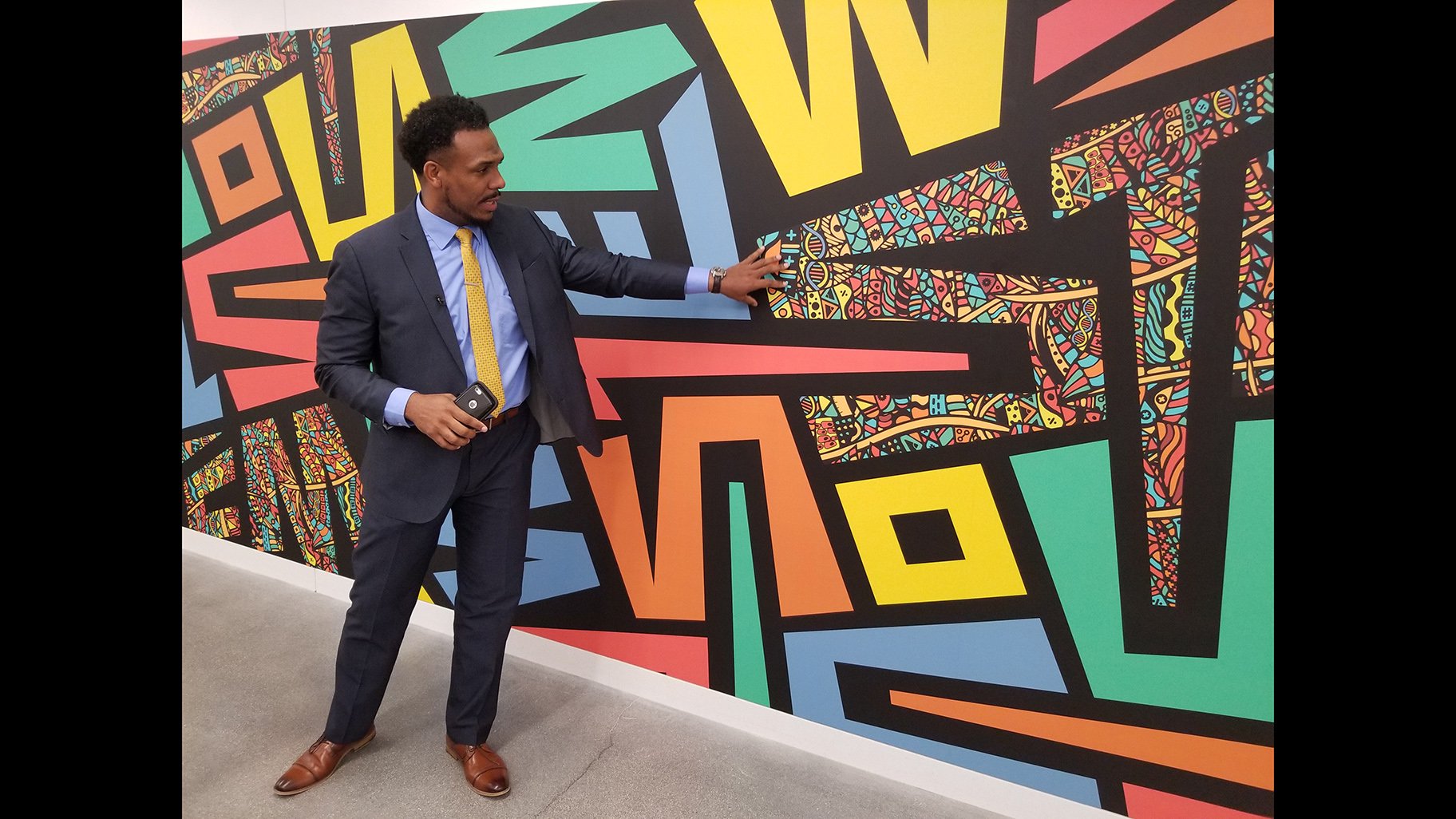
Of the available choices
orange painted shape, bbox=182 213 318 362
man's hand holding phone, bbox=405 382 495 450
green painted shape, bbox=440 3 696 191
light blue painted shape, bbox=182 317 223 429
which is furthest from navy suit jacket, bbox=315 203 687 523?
light blue painted shape, bbox=182 317 223 429

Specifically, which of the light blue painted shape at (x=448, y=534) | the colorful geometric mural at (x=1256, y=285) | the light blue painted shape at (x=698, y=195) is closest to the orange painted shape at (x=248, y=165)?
the light blue painted shape at (x=448, y=534)

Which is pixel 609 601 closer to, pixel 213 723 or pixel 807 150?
pixel 213 723

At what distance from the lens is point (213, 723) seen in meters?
2.69

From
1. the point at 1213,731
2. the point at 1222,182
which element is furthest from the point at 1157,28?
the point at 1213,731

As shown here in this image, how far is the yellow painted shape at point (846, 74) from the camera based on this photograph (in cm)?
204

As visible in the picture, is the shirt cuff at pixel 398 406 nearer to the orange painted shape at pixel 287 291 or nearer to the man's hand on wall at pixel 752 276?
the man's hand on wall at pixel 752 276

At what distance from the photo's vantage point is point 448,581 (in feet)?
10.7

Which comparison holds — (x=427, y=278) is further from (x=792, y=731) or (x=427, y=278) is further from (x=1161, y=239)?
(x=1161, y=239)

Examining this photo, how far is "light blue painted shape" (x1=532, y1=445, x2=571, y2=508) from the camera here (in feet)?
9.53

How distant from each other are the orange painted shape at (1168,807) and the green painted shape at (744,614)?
3.22 feet

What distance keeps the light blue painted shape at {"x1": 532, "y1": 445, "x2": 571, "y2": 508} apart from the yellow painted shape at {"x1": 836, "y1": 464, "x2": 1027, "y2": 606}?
1.00 m

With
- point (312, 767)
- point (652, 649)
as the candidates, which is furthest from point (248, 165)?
point (652, 649)

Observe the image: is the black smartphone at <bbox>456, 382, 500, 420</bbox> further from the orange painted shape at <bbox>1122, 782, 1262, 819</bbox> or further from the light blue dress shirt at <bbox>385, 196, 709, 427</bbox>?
the orange painted shape at <bbox>1122, 782, 1262, 819</bbox>

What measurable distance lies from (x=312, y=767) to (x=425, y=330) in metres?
1.23
